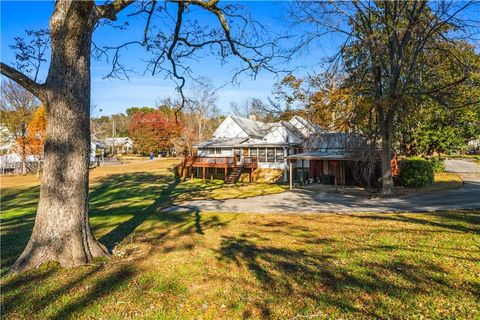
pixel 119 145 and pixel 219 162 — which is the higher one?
pixel 119 145

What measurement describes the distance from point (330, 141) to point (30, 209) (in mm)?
19219

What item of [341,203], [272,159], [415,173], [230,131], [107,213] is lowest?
[341,203]

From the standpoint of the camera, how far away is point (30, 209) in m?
12.9

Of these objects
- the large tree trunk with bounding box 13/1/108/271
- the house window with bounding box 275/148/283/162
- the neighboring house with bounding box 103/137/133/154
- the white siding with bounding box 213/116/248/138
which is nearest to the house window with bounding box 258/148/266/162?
the house window with bounding box 275/148/283/162

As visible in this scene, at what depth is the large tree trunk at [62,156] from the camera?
15.7 feet

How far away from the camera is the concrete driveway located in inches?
436

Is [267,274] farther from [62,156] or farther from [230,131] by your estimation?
[230,131]

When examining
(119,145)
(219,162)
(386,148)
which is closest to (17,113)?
(219,162)

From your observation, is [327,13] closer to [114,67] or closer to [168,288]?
[114,67]

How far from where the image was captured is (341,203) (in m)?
12.9

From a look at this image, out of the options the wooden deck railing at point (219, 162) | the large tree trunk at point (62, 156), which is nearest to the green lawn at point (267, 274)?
the large tree trunk at point (62, 156)

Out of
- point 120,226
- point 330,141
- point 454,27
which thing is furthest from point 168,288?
point 330,141

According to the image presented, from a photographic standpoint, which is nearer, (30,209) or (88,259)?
(88,259)

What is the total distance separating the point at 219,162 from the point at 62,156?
20.0m
